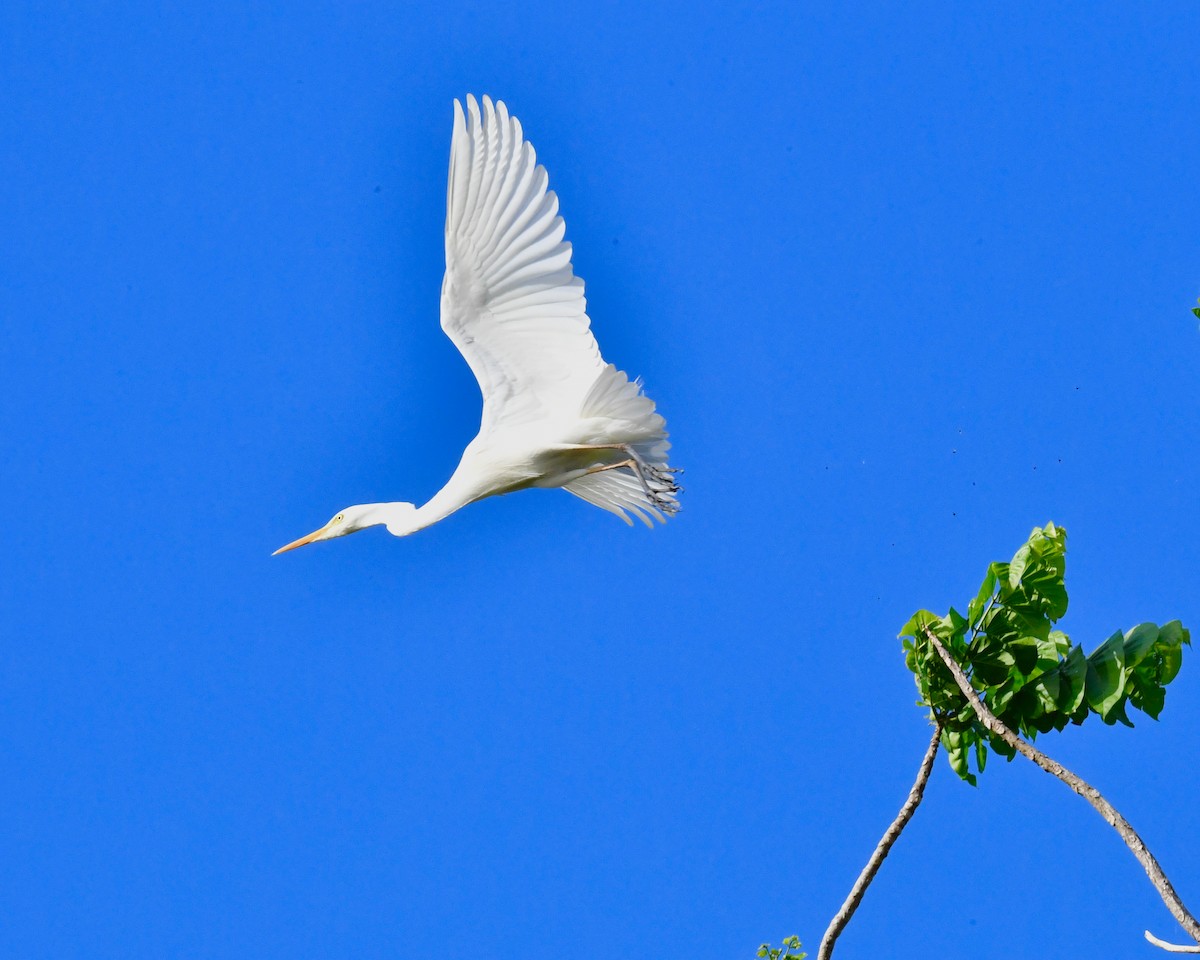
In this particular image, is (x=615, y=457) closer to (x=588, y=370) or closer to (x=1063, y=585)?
(x=588, y=370)

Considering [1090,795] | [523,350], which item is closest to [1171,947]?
[1090,795]

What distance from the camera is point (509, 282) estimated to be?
42.3 ft

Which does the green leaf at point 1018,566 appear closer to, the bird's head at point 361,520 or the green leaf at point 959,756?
the green leaf at point 959,756

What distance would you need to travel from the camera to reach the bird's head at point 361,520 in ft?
47.5

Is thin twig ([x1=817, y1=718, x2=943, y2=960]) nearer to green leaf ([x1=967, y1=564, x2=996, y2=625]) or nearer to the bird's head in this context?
green leaf ([x1=967, y1=564, x2=996, y2=625])

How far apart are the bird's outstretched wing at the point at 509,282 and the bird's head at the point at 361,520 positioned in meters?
1.36

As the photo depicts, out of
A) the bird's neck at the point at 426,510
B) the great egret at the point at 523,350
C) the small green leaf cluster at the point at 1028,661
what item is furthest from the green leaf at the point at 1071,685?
the bird's neck at the point at 426,510

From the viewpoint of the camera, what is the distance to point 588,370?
43.8ft

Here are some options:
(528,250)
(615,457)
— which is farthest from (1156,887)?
(528,250)

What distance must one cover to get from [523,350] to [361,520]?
9.97 feet

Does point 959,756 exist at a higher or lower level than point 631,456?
lower

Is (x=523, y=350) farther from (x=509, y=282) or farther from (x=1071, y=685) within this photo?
(x=1071, y=685)

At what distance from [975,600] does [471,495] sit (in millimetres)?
4589

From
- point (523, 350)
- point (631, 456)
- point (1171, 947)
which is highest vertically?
point (523, 350)
